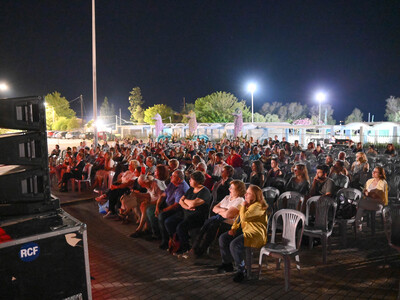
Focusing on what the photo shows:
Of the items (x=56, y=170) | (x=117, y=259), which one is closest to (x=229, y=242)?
(x=117, y=259)

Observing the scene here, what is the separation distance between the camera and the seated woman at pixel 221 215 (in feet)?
15.1

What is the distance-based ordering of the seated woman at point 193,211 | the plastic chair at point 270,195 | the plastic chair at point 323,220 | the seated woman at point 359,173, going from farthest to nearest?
the seated woman at point 359,173 → the plastic chair at point 270,195 → the seated woman at point 193,211 → the plastic chair at point 323,220

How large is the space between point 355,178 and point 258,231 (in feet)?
14.4

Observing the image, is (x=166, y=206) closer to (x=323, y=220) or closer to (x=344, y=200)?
(x=323, y=220)

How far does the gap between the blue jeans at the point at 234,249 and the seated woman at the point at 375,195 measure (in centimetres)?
266

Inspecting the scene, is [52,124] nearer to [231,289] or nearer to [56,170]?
[56,170]

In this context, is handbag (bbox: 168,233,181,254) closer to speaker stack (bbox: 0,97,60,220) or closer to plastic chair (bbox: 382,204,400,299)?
speaker stack (bbox: 0,97,60,220)

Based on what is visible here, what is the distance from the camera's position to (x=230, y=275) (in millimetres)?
4332

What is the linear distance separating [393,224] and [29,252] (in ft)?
13.9

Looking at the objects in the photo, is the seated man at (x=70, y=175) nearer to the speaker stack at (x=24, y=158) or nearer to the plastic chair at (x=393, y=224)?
the speaker stack at (x=24, y=158)

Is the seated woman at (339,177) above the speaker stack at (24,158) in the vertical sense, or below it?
below

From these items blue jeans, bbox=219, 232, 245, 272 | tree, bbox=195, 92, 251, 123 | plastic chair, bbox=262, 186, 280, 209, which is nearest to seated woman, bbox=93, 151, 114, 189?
plastic chair, bbox=262, 186, 280, 209

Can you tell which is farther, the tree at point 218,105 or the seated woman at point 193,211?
the tree at point 218,105

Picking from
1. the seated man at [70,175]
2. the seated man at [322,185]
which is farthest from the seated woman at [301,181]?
the seated man at [70,175]
